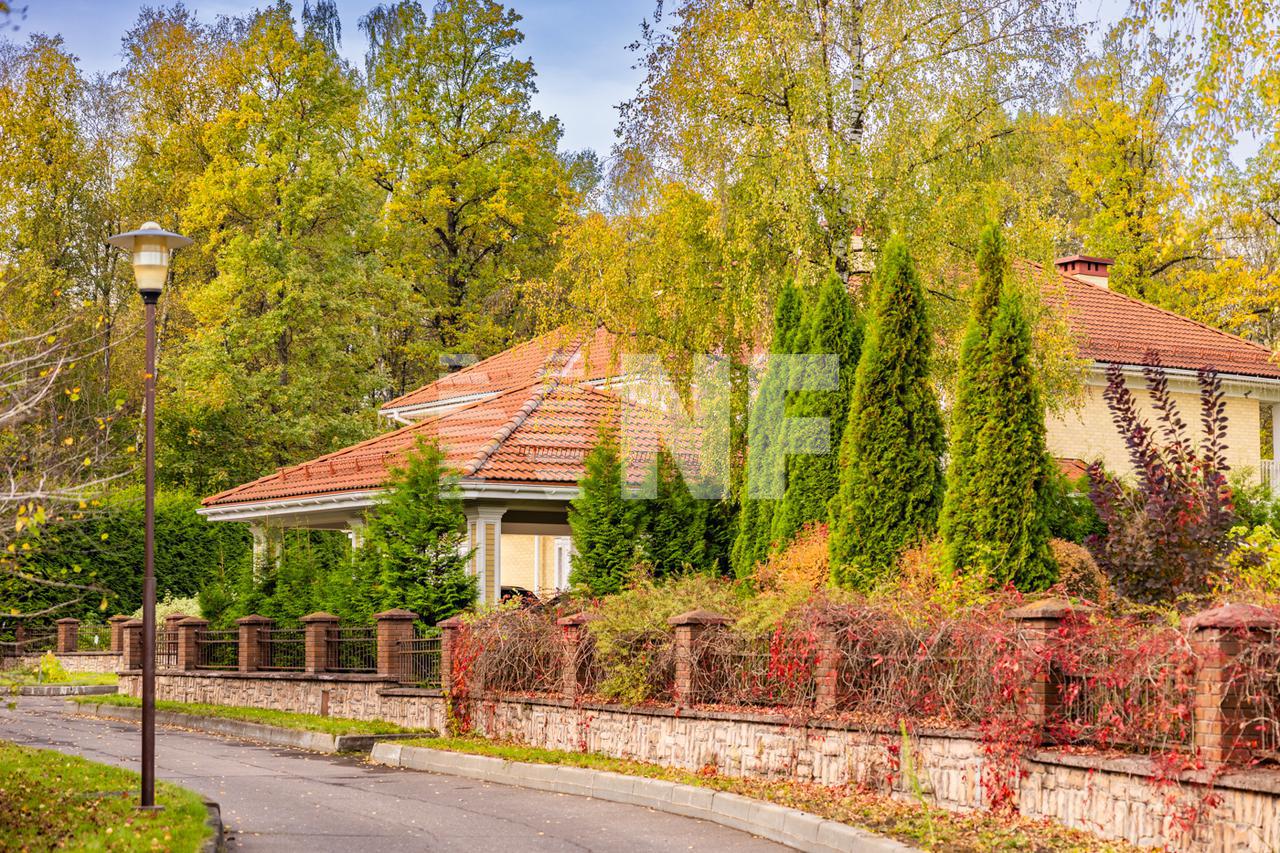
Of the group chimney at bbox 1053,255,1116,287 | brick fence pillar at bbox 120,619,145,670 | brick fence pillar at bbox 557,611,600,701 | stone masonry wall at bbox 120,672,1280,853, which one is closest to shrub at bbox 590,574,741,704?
brick fence pillar at bbox 557,611,600,701

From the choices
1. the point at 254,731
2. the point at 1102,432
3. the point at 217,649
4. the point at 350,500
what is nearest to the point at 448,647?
the point at 254,731

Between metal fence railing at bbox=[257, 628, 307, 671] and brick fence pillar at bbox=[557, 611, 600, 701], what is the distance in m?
7.14

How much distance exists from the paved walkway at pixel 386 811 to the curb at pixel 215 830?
0.15 metres

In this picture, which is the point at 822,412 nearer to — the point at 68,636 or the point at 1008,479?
the point at 1008,479

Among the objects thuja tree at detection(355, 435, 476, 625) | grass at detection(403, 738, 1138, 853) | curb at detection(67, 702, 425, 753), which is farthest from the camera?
thuja tree at detection(355, 435, 476, 625)

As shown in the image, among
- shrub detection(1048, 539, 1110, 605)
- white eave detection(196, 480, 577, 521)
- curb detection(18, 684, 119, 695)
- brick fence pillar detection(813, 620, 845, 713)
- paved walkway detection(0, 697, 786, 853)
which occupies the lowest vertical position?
curb detection(18, 684, 119, 695)

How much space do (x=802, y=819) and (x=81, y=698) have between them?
60.6 ft

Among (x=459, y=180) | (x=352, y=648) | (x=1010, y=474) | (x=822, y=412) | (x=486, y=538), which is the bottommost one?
(x=352, y=648)

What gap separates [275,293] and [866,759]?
27306 millimetres

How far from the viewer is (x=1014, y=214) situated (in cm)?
2292

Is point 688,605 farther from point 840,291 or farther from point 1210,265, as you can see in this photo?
point 1210,265

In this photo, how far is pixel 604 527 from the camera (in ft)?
73.3

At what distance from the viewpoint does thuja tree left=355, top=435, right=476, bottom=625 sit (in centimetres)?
2108

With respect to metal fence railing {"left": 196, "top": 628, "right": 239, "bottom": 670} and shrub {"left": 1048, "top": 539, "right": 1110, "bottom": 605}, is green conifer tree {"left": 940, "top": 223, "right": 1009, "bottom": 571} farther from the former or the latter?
metal fence railing {"left": 196, "top": 628, "right": 239, "bottom": 670}
